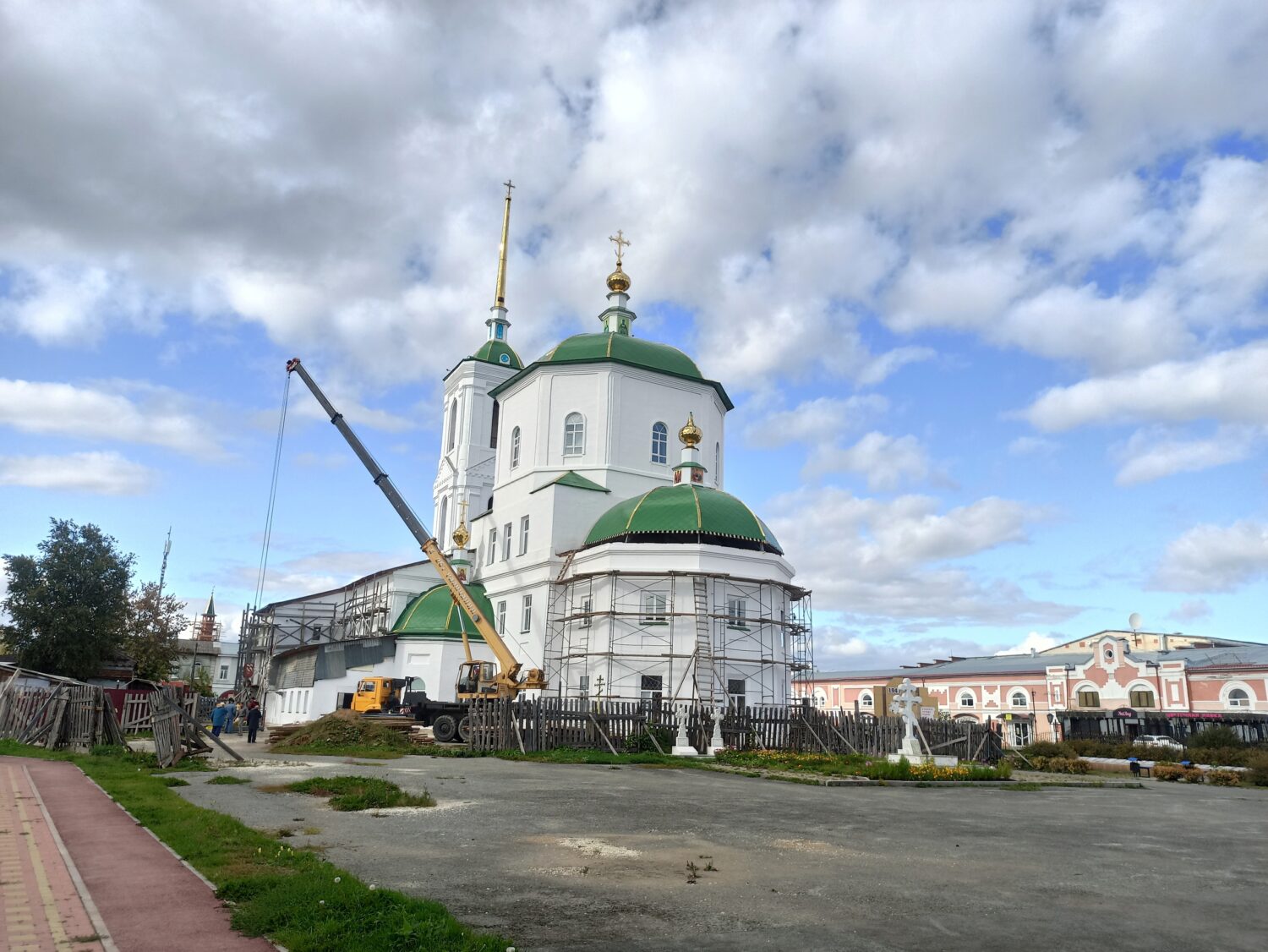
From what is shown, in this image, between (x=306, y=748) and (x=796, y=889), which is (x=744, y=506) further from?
(x=796, y=889)

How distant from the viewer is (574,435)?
3753cm

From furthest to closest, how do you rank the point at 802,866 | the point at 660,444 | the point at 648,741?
the point at 660,444 < the point at 648,741 < the point at 802,866

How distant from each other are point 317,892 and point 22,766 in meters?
13.5

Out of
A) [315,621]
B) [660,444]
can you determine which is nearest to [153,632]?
[315,621]

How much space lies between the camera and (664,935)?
5.68 m

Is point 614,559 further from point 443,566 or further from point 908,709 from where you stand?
point 908,709

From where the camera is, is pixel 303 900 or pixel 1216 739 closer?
pixel 303 900

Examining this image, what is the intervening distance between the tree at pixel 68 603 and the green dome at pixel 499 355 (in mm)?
21095

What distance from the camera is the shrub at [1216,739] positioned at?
32.1 meters

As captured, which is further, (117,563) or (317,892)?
(117,563)

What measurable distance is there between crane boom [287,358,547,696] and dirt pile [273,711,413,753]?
5059mm

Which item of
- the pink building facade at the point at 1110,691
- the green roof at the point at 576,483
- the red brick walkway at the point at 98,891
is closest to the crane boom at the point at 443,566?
the green roof at the point at 576,483

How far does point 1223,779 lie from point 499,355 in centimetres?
4119

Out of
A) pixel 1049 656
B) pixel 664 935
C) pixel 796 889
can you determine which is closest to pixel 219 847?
pixel 664 935
